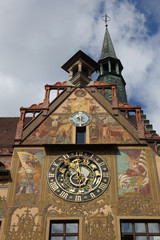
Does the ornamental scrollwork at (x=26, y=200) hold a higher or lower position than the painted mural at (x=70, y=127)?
lower

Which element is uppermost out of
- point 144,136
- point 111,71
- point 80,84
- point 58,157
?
point 111,71

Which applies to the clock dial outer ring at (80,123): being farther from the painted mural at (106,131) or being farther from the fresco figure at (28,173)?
the fresco figure at (28,173)

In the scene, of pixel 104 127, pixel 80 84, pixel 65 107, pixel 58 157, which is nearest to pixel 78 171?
pixel 58 157

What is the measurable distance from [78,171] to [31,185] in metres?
1.44

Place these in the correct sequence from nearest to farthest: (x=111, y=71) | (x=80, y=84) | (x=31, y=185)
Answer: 1. (x=31, y=185)
2. (x=80, y=84)
3. (x=111, y=71)

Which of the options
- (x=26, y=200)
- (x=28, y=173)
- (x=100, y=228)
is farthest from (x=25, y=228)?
(x=100, y=228)

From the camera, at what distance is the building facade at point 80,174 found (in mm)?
9586

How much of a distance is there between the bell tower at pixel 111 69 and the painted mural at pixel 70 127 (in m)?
7.91

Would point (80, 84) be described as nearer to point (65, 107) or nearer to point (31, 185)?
point (65, 107)

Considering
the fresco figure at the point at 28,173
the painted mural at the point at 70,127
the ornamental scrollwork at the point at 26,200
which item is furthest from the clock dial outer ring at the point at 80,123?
the ornamental scrollwork at the point at 26,200

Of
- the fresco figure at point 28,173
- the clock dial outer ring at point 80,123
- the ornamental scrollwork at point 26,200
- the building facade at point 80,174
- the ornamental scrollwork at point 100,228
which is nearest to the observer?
the ornamental scrollwork at point 100,228

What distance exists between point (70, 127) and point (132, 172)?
2599 millimetres

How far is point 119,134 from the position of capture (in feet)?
38.1

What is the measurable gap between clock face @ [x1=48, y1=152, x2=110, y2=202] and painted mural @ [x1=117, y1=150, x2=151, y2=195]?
0.44m
